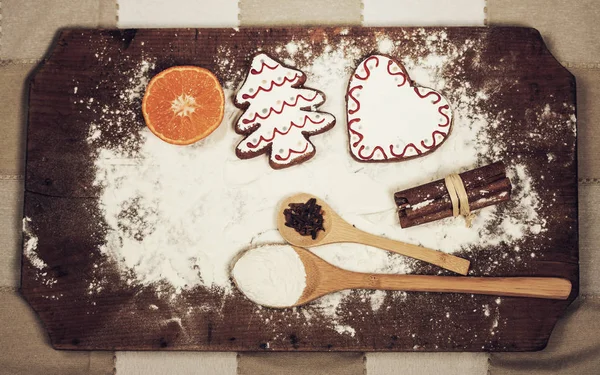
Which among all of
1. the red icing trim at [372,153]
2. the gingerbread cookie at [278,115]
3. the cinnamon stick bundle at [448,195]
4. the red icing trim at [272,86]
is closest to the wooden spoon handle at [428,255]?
the cinnamon stick bundle at [448,195]

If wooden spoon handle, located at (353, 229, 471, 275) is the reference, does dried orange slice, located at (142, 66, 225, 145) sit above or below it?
A: above

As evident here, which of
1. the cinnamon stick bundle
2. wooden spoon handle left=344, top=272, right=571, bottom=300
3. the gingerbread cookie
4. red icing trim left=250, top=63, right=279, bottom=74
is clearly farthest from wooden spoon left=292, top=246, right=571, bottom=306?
red icing trim left=250, top=63, right=279, bottom=74

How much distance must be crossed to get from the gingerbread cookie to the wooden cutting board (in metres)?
0.09

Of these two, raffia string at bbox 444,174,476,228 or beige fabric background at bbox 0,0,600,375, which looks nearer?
raffia string at bbox 444,174,476,228

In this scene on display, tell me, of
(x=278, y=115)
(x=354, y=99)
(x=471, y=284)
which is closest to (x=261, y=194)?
(x=278, y=115)

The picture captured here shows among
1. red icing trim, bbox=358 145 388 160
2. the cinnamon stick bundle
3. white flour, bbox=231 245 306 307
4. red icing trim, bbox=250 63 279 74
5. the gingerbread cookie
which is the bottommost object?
white flour, bbox=231 245 306 307

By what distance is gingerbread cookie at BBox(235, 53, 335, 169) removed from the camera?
192 centimetres

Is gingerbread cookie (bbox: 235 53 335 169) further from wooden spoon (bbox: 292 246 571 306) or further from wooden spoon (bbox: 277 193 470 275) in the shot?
wooden spoon (bbox: 292 246 571 306)

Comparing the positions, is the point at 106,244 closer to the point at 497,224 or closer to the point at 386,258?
the point at 386,258

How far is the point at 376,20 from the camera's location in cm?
206

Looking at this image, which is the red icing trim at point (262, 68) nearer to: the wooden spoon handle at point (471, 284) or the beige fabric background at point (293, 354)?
the beige fabric background at point (293, 354)

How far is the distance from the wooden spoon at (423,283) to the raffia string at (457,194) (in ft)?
0.87

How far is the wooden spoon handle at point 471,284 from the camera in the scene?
1870 millimetres

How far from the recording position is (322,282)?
189 cm
